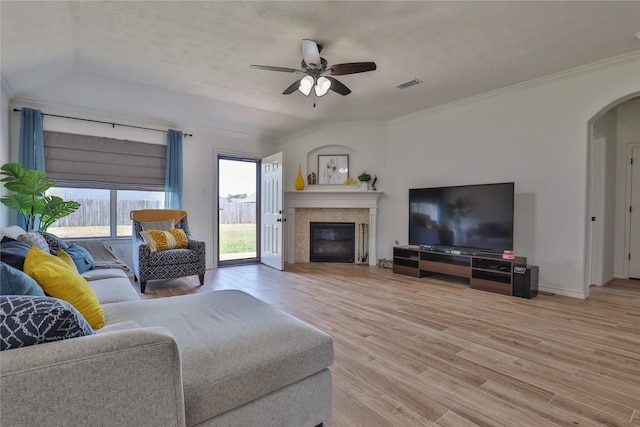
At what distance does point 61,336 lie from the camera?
832mm

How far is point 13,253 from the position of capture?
4.94ft

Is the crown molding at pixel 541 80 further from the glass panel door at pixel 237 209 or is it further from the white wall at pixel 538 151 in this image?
the glass panel door at pixel 237 209

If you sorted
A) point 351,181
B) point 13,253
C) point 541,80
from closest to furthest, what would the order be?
1. point 13,253
2. point 541,80
3. point 351,181

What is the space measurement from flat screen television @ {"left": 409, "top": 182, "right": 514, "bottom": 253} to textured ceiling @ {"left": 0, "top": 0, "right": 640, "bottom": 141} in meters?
1.38

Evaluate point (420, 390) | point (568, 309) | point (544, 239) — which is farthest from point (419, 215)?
point (420, 390)

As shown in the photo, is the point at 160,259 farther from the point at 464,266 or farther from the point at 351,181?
the point at 464,266

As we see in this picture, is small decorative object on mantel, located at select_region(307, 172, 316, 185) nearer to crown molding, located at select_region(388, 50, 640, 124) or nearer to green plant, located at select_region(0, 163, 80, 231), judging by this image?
crown molding, located at select_region(388, 50, 640, 124)

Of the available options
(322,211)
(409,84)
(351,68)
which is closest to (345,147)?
(322,211)

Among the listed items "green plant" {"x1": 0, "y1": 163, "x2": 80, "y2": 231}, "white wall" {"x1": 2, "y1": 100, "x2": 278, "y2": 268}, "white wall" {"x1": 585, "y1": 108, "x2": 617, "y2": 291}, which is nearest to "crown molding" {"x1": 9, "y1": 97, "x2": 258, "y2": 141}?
"white wall" {"x1": 2, "y1": 100, "x2": 278, "y2": 268}

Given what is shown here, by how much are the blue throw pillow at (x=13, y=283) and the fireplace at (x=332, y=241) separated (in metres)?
4.98

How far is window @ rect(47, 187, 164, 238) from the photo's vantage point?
4.29 m

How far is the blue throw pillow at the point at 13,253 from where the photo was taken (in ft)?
4.72

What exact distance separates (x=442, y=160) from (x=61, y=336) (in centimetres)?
491

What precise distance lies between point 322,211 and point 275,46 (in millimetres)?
3453
